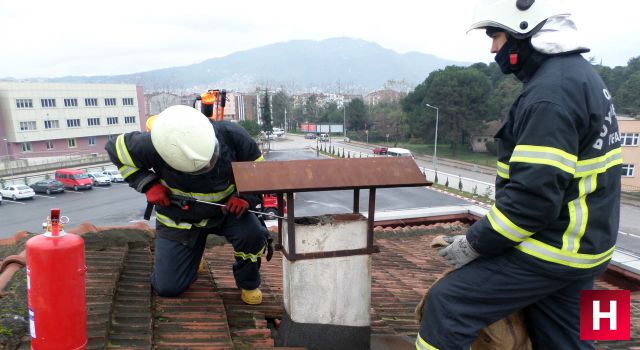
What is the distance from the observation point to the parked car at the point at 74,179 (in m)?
28.6

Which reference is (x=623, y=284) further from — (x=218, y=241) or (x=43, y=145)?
(x=43, y=145)

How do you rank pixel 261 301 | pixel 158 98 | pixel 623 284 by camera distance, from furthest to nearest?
pixel 158 98
pixel 623 284
pixel 261 301

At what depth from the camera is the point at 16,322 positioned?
238 centimetres

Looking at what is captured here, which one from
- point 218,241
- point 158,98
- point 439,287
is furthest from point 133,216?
point 158,98

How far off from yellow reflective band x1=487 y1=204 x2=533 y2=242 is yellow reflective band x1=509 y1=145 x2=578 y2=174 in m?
0.25

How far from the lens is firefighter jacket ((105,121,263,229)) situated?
3.07 metres

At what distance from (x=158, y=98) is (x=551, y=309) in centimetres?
6968

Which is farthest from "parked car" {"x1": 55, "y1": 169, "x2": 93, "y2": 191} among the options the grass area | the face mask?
the grass area

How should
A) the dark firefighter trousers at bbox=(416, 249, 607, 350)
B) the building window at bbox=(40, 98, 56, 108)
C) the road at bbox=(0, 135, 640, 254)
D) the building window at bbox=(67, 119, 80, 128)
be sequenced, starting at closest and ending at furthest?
the dark firefighter trousers at bbox=(416, 249, 607, 350)
the road at bbox=(0, 135, 640, 254)
the building window at bbox=(40, 98, 56, 108)
the building window at bbox=(67, 119, 80, 128)

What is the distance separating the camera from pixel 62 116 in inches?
1622

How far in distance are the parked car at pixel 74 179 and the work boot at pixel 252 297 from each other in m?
29.4

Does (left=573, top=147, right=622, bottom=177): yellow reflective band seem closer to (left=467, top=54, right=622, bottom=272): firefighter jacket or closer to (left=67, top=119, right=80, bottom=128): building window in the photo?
(left=467, top=54, right=622, bottom=272): firefighter jacket

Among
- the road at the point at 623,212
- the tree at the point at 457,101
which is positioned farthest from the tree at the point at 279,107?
the tree at the point at 457,101

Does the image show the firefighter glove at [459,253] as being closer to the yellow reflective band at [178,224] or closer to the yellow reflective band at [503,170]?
the yellow reflective band at [503,170]
